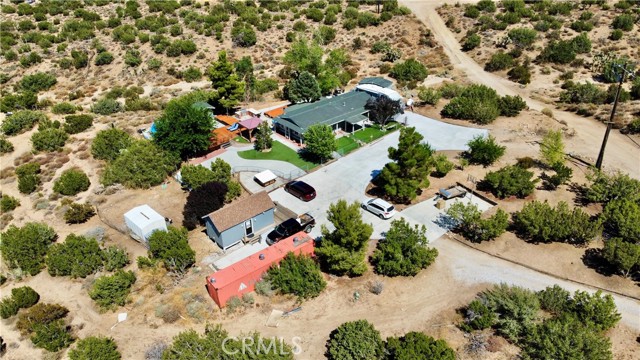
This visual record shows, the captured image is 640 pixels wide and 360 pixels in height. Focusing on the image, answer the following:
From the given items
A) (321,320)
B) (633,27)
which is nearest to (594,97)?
(633,27)

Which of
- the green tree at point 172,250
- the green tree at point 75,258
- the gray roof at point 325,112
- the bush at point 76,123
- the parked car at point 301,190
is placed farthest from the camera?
the bush at point 76,123

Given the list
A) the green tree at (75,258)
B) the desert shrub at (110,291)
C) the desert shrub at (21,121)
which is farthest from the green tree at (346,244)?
the desert shrub at (21,121)

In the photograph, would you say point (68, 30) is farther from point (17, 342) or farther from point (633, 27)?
point (633, 27)

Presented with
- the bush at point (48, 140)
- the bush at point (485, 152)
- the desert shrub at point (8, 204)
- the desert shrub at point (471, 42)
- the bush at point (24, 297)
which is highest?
the desert shrub at point (471, 42)

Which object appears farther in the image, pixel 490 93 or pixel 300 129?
pixel 490 93

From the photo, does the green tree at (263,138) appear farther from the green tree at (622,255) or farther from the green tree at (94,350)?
the green tree at (622,255)

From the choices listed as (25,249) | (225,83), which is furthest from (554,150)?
(25,249)

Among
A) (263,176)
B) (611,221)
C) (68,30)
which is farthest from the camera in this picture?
(68,30)
